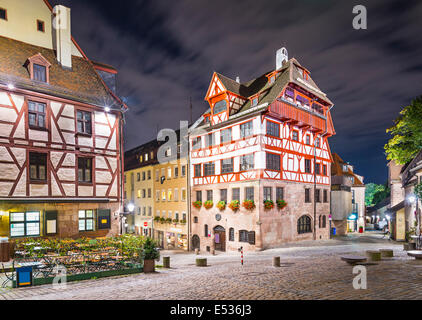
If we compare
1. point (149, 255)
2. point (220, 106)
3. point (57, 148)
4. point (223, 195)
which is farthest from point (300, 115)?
point (57, 148)

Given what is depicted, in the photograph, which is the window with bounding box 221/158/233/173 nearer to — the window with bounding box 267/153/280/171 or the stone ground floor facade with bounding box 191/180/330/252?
the stone ground floor facade with bounding box 191/180/330/252

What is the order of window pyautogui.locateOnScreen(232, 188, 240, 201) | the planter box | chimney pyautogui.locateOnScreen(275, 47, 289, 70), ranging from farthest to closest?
1. chimney pyautogui.locateOnScreen(275, 47, 289, 70)
2. window pyautogui.locateOnScreen(232, 188, 240, 201)
3. the planter box

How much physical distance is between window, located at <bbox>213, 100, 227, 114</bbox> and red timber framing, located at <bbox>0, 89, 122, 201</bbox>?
12029 mm

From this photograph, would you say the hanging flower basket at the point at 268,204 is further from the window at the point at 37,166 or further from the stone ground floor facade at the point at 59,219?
the window at the point at 37,166

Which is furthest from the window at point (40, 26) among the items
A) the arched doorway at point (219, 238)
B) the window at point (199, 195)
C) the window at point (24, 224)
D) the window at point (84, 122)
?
the arched doorway at point (219, 238)

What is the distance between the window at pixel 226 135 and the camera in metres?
29.1

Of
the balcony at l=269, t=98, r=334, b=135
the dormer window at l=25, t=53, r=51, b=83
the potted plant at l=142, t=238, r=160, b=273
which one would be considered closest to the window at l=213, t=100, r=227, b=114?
the balcony at l=269, t=98, r=334, b=135

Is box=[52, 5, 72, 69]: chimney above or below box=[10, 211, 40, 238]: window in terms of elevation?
above

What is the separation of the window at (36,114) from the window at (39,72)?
1755 mm

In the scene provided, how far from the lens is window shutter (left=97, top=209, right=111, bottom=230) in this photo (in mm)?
19578

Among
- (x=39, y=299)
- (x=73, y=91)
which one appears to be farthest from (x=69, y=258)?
(x=73, y=91)

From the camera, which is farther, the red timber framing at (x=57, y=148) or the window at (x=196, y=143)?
the window at (x=196, y=143)

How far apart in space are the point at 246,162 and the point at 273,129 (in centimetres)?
380

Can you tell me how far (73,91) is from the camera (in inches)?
768
